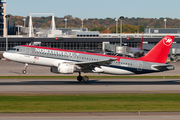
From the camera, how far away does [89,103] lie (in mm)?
25500

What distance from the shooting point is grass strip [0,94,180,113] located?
22656 mm

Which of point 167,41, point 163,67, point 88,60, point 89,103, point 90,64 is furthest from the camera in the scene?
point 88,60

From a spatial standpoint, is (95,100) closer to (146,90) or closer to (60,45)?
(146,90)

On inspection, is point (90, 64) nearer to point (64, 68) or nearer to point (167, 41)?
point (64, 68)

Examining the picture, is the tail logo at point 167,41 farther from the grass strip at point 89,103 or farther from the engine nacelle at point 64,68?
the engine nacelle at point 64,68

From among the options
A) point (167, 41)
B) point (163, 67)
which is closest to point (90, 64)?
point (163, 67)

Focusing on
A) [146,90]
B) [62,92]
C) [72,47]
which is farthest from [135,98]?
[72,47]

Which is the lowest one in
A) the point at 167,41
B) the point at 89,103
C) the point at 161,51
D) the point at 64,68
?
the point at 89,103

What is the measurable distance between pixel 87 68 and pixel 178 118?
2169 cm

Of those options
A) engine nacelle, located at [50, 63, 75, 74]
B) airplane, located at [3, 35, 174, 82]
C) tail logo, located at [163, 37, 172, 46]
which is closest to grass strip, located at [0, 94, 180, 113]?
engine nacelle, located at [50, 63, 75, 74]

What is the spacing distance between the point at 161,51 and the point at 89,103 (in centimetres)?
1990

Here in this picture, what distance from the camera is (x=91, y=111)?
21922 millimetres

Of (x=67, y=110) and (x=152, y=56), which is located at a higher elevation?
(x=152, y=56)

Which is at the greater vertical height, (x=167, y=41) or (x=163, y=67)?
(x=167, y=41)
